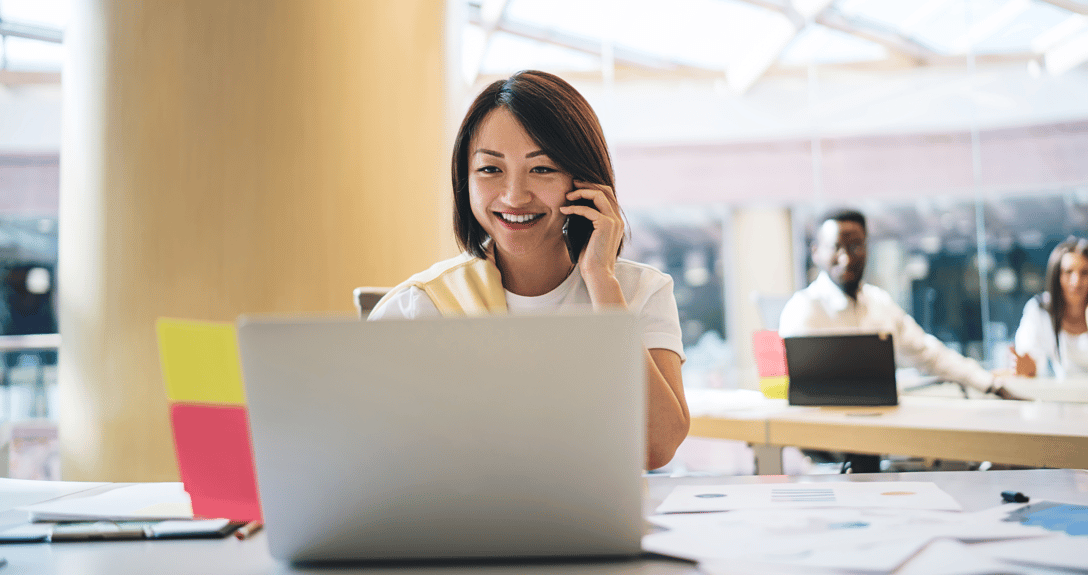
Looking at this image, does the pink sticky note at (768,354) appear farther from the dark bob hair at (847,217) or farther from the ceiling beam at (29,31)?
the ceiling beam at (29,31)

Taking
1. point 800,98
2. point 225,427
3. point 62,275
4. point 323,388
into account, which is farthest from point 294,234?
point 800,98

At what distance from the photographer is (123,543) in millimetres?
916

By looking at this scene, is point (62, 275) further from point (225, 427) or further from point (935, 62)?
point (935, 62)

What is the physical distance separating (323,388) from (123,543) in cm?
46

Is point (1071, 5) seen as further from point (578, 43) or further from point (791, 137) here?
point (578, 43)

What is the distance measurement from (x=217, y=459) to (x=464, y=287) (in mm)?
769

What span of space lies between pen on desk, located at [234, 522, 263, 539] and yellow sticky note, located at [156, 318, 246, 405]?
0.72 feet

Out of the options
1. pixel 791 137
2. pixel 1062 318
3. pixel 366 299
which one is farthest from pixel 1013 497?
pixel 791 137

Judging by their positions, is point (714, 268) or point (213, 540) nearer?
point (213, 540)

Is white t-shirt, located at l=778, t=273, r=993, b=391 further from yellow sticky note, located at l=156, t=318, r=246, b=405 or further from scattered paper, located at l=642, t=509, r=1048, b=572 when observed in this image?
yellow sticky note, located at l=156, t=318, r=246, b=405

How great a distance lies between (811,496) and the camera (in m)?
1.05

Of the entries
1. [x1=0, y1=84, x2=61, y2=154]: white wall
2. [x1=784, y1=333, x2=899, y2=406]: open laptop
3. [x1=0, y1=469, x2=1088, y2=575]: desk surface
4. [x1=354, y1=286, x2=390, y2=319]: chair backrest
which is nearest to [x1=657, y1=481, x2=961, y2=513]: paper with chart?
[x1=0, y1=469, x2=1088, y2=575]: desk surface

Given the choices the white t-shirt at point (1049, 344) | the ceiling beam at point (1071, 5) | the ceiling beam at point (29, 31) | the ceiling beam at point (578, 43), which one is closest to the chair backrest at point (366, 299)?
the white t-shirt at point (1049, 344)

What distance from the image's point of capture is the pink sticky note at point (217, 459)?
3.16 ft
